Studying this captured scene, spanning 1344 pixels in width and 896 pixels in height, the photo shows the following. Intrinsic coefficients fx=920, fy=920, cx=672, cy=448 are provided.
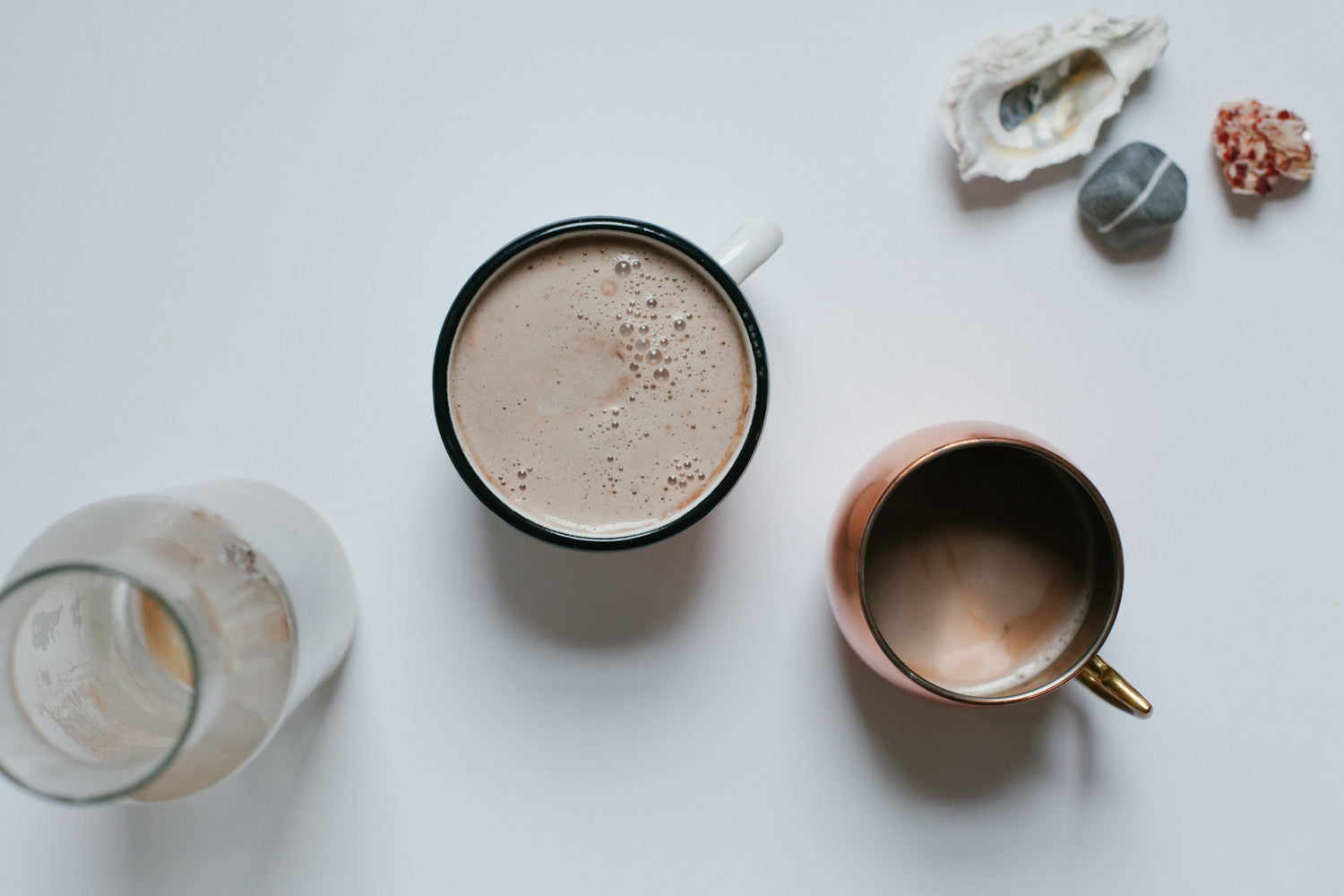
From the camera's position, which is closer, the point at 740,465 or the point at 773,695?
the point at 740,465

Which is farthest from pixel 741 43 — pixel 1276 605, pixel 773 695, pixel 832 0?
pixel 1276 605

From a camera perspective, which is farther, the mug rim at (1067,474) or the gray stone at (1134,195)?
the gray stone at (1134,195)

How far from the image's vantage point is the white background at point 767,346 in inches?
35.5

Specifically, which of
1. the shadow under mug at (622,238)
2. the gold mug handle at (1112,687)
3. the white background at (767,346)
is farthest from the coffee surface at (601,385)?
the gold mug handle at (1112,687)

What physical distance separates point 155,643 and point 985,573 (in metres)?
0.75

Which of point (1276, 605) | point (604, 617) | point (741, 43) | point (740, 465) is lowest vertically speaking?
point (1276, 605)

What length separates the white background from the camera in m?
0.90

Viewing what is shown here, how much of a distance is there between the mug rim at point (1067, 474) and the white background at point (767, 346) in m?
0.17

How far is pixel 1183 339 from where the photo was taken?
93 centimetres

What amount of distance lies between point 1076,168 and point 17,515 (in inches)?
43.7

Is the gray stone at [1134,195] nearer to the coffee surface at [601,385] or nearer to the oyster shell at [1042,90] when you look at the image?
the oyster shell at [1042,90]

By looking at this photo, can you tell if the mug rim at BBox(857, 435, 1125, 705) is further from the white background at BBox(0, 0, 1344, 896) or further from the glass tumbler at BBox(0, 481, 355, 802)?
the glass tumbler at BBox(0, 481, 355, 802)

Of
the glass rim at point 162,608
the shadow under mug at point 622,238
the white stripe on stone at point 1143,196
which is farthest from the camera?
the white stripe on stone at point 1143,196

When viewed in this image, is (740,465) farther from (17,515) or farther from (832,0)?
(17,515)
